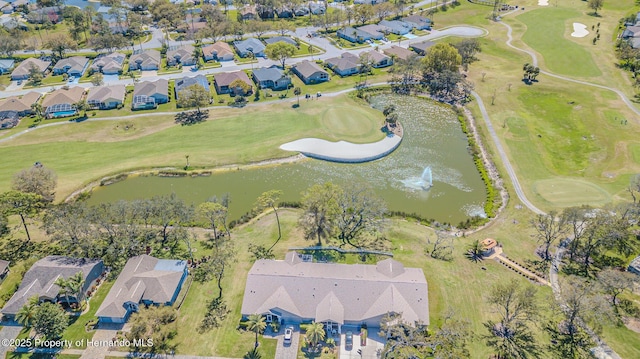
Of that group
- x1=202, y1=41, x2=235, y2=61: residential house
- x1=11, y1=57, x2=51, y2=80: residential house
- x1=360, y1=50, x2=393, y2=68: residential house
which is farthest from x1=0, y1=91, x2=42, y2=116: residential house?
x1=360, y1=50, x2=393, y2=68: residential house

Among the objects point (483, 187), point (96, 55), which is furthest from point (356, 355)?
point (96, 55)

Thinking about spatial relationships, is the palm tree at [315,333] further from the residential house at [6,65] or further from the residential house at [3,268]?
the residential house at [6,65]

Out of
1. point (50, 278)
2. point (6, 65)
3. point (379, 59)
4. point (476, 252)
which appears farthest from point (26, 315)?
point (6, 65)

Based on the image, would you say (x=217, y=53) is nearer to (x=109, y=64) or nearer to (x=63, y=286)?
(x=109, y=64)

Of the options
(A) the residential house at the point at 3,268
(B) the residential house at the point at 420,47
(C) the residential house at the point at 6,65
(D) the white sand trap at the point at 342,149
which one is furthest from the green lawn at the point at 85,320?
(B) the residential house at the point at 420,47

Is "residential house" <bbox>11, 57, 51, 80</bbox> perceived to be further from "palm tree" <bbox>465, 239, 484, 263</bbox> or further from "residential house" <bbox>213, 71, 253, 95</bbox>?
"palm tree" <bbox>465, 239, 484, 263</bbox>

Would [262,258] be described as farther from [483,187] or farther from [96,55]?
[96,55]
